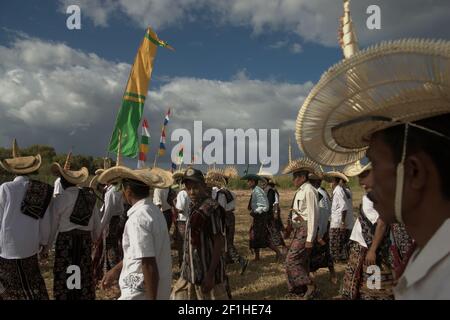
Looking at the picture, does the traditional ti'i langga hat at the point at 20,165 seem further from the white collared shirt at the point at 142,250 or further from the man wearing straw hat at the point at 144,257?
the white collared shirt at the point at 142,250

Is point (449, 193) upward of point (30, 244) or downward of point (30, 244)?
upward

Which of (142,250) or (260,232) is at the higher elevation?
(142,250)

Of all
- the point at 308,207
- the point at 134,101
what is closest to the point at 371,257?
the point at 308,207

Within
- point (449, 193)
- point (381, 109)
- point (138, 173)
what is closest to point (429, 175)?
point (449, 193)

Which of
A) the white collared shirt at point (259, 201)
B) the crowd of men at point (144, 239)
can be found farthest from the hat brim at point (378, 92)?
the white collared shirt at point (259, 201)

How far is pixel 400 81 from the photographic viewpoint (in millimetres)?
1462

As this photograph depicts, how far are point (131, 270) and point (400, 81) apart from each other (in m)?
2.56

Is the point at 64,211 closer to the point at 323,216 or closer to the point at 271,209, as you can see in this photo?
the point at 323,216

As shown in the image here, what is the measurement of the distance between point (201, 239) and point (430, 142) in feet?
9.99

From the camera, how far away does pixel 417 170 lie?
1.26 meters

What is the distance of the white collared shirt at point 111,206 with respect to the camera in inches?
268

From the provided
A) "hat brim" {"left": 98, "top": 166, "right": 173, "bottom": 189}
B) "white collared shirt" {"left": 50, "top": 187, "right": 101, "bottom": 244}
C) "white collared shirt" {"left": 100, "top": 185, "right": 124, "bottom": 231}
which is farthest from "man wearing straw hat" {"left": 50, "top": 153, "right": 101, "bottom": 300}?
"white collared shirt" {"left": 100, "top": 185, "right": 124, "bottom": 231}
